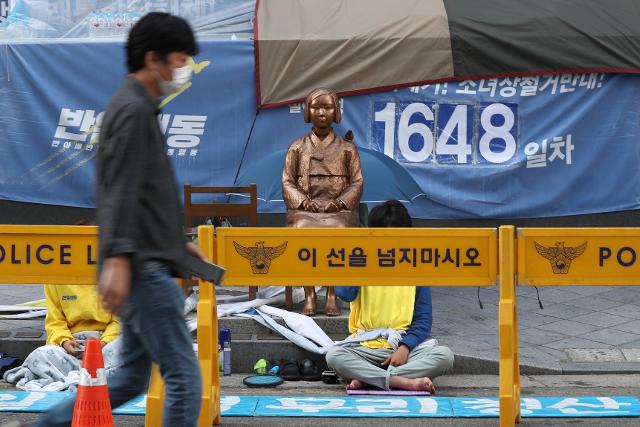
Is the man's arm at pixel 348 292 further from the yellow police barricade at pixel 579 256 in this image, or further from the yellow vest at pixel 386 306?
the yellow police barricade at pixel 579 256

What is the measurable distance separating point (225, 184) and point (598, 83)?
376 cm

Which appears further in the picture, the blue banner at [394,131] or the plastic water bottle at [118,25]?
the plastic water bottle at [118,25]

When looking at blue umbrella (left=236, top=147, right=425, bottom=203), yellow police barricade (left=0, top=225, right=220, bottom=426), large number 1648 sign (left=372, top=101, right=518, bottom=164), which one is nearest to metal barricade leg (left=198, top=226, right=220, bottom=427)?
yellow police barricade (left=0, top=225, right=220, bottom=426)

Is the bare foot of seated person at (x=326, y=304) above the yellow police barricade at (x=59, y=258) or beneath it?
beneath

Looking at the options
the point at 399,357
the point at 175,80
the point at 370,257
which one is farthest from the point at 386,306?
the point at 175,80

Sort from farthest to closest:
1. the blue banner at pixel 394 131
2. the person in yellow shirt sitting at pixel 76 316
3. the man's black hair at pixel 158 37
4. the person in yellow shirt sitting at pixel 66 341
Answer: the blue banner at pixel 394 131, the person in yellow shirt sitting at pixel 76 316, the person in yellow shirt sitting at pixel 66 341, the man's black hair at pixel 158 37

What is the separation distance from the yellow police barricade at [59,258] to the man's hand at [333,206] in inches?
112

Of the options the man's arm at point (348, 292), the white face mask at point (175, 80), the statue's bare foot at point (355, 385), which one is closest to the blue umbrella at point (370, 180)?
the man's arm at point (348, 292)

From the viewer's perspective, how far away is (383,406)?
6.36 m

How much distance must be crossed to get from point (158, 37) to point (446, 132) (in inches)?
293

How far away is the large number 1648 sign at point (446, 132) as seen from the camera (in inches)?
438

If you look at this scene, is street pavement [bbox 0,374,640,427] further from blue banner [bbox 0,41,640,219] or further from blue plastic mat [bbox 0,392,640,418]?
blue banner [bbox 0,41,640,219]

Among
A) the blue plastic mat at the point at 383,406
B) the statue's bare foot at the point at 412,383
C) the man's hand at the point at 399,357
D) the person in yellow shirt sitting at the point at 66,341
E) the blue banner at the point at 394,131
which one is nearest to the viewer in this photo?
the blue plastic mat at the point at 383,406

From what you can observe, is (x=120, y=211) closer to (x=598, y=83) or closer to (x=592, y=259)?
(x=592, y=259)
